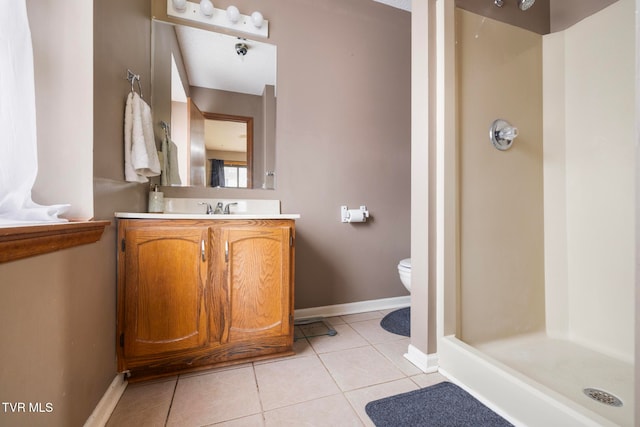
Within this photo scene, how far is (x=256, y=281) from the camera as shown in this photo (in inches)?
55.5

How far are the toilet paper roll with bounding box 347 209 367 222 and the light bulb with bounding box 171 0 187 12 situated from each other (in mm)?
1781

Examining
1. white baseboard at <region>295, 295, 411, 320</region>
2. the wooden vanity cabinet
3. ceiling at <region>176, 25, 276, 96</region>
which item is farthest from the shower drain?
ceiling at <region>176, 25, 276, 96</region>

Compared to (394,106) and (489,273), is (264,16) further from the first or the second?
(489,273)

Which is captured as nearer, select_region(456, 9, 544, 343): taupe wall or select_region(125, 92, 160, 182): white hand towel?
select_region(125, 92, 160, 182): white hand towel

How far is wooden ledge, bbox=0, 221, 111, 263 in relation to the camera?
0.56 metres

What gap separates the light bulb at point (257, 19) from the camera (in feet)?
5.97

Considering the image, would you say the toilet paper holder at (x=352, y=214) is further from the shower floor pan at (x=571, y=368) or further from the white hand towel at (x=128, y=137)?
the white hand towel at (x=128, y=137)

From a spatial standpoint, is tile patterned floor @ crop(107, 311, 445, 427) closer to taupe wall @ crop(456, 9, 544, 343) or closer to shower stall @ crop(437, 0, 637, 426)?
shower stall @ crop(437, 0, 637, 426)

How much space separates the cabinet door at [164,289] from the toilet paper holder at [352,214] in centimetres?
111

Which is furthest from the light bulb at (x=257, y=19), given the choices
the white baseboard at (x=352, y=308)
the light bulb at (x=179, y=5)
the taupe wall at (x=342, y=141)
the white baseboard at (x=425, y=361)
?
the white baseboard at (x=425, y=361)

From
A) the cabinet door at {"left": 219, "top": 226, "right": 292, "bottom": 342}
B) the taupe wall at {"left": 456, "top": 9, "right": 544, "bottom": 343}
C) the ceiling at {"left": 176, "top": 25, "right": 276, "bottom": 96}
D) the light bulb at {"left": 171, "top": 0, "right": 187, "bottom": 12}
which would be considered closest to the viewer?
the cabinet door at {"left": 219, "top": 226, "right": 292, "bottom": 342}

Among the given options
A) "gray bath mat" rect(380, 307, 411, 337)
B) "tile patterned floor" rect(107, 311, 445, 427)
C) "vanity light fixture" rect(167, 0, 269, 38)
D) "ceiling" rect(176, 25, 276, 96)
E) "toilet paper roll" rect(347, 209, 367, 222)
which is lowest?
"tile patterned floor" rect(107, 311, 445, 427)

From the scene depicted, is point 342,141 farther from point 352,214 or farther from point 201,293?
point 201,293

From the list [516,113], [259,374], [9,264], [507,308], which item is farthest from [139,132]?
[507,308]
